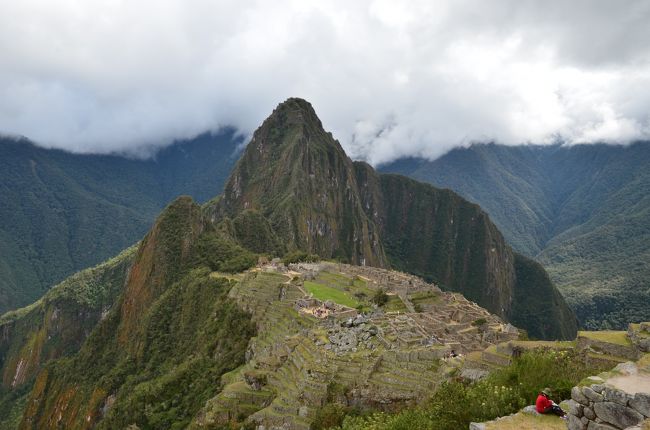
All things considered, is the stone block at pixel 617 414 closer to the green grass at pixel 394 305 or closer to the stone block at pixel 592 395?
the stone block at pixel 592 395

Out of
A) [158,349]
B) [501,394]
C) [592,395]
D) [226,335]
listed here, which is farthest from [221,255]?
[592,395]

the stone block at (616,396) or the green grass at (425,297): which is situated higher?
the green grass at (425,297)

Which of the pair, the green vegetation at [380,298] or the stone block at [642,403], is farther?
the green vegetation at [380,298]

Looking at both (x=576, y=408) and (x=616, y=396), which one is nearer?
(x=616, y=396)

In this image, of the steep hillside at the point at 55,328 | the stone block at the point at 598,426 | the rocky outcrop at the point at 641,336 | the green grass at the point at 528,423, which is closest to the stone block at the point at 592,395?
the stone block at the point at 598,426

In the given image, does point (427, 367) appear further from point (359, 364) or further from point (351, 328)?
point (351, 328)

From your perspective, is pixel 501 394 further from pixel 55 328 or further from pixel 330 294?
pixel 55 328
